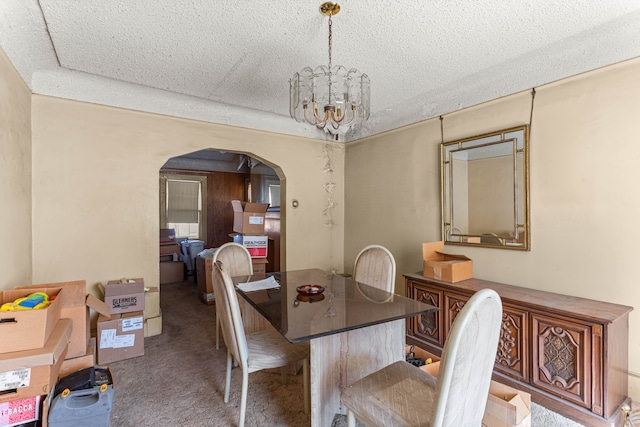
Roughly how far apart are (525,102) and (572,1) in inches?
35.1

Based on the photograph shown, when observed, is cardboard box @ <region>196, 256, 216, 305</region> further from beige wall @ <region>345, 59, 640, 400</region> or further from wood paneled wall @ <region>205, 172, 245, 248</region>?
beige wall @ <region>345, 59, 640, 400</region>

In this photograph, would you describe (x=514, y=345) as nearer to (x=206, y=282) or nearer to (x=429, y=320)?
(x=429, y=320)

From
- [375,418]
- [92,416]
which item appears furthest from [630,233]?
[92,416]

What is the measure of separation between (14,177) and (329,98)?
233 centimetres

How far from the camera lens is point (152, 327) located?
3225 millimetres

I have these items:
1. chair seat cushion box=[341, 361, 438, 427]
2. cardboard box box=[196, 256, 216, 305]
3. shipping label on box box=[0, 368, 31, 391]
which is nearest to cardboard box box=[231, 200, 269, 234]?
cardboard box box=[196, 256, 216, 305]

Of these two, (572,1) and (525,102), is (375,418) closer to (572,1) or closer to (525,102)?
(572,1)

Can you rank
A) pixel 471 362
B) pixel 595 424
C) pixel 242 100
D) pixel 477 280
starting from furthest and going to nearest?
pixel 242 100 → pixel 477 280 → pixel 595 424 → pixel 471 362

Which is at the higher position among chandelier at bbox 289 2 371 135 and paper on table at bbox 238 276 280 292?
chandelier at bbox 289 2 371 135

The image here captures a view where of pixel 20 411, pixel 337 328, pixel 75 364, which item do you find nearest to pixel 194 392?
pixel 75 364

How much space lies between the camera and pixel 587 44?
7.00 ft

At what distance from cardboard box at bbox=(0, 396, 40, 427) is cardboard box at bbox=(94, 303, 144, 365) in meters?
1.11

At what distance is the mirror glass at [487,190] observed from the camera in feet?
8.44

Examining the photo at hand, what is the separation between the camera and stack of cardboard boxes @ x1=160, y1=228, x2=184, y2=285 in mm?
5605
